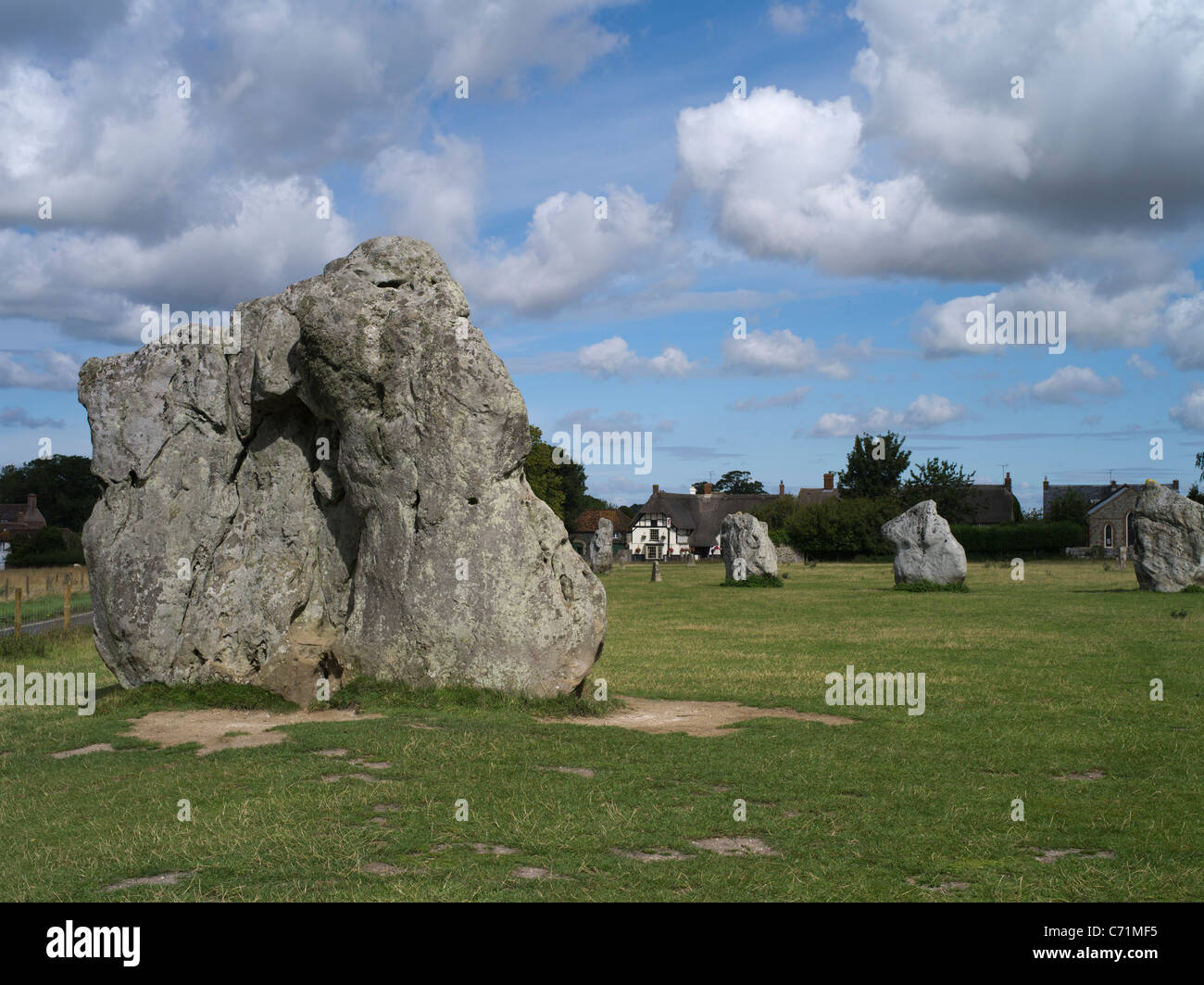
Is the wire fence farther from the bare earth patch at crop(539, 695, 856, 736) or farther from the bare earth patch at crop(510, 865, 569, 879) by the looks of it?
the bare earth patch at crop(510, 865, 569, 879)

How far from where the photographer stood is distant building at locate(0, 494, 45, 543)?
8262 centimetres

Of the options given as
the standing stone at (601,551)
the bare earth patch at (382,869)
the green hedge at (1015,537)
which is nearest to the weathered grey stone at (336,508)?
the bare earth patch at (382,869)

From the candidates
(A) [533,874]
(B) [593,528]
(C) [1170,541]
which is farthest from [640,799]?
(B) [593,528]

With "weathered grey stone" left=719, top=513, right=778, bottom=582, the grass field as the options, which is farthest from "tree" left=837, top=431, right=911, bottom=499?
the grass field

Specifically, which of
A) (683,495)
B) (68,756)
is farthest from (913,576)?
(683,495)

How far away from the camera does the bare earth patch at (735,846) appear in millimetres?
7262

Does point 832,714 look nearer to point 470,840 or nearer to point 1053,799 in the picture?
point 1053,799

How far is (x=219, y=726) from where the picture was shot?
12.0 meters

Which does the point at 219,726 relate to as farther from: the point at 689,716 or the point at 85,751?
the point at 689,716

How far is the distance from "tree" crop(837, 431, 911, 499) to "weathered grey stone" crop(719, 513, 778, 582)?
1788 inches

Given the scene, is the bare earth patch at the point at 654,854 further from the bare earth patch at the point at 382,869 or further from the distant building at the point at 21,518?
the distant building at the point at 21,518

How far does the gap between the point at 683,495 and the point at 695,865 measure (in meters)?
106

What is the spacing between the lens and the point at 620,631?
80.9ft

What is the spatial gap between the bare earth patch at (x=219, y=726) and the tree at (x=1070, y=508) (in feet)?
Result: 257
